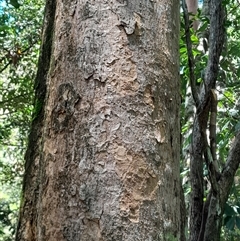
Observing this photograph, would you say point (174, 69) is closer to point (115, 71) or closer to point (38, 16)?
point (115, 71)

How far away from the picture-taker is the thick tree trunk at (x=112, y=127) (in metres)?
0.64

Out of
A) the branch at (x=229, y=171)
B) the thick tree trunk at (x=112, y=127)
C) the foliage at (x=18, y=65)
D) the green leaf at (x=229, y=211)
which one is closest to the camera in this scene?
the thick tree trunk at (x=112, y=127)

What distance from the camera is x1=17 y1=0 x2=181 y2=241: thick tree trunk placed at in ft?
2.09

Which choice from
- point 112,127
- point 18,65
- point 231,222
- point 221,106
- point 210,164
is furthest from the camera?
point 18,65

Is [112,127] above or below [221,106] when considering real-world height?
below

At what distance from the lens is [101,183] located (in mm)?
638

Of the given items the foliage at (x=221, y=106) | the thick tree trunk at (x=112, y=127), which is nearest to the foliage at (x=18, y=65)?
the foliage at (x=221, y=106)

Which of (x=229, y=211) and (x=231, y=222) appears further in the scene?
(x=231, y=222)

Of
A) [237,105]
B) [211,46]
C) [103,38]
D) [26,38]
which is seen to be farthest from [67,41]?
[26,38]

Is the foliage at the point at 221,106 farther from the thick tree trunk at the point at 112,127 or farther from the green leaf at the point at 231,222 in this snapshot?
the thick tree trunk at the point at 112,127

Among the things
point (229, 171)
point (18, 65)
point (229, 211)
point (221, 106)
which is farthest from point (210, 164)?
point (18, 65)

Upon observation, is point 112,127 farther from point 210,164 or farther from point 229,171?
point 229,171

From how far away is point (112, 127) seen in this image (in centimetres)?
67

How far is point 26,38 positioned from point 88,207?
366cm
